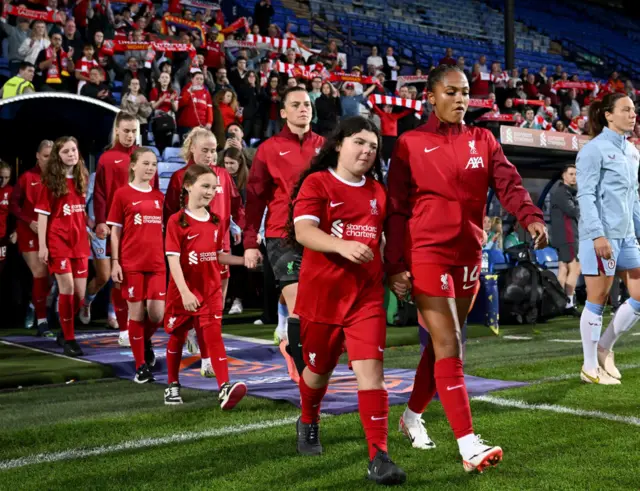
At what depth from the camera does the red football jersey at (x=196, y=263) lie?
4.97 m

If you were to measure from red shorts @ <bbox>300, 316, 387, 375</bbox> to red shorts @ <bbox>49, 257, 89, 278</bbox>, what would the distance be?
4.31m

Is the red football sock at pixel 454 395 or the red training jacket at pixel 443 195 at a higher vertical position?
the red training jacket at pixel 443 195

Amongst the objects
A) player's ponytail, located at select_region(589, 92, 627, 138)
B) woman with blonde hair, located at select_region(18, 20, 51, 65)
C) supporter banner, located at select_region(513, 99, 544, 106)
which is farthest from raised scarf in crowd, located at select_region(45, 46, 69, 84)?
supporter banner, located at select_region(513, 99, 544, 106)

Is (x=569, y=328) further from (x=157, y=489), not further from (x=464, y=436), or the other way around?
(x=157, y=489)

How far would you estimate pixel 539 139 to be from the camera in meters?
12.1

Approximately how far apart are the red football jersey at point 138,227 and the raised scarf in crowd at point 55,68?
21.6 feet

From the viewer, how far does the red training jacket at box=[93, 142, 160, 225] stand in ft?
23.6

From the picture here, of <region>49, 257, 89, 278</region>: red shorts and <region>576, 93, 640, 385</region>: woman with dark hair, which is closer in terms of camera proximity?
<region>576, 93, 640, 385</region>: woman with dark hair

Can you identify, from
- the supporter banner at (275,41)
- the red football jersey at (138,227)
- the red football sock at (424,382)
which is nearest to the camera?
the red football sock at (424,382)

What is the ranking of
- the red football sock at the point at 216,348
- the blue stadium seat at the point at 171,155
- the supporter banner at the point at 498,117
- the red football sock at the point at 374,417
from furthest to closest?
the supporter banner at the point at 498,117 → the blue stadium seat at the point at 171,155 → the red football sock at the point at 216,348 → the red football sock at the point at 374,417

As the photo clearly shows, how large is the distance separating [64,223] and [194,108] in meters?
5.65

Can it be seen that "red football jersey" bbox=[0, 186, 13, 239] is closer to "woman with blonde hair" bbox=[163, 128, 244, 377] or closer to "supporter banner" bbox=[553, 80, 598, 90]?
"woman with blonde hair" bbox=[163, 128, 244, 377]

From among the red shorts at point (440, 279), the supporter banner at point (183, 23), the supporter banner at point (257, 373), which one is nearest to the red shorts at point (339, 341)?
the red shorts at point (440, 279)

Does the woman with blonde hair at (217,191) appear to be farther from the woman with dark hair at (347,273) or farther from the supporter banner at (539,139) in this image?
the supporter banner at (539,139)
